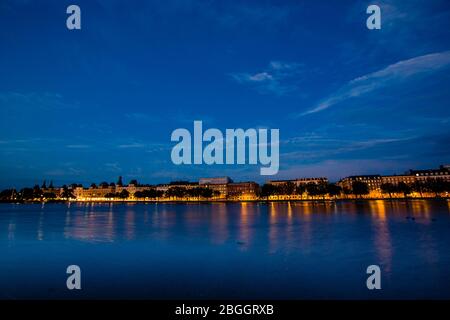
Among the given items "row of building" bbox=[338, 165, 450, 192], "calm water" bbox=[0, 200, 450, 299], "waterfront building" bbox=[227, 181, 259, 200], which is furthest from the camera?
"waterfront building" bbox=[227, 181, 259, 200]

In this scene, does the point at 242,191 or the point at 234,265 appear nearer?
the point at 234,265

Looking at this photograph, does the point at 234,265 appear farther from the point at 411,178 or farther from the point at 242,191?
the point at 411,178

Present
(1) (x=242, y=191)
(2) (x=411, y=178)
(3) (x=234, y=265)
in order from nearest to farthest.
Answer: (3) (x=234, y=265) < (2) (x=411, y=178) < (1) (x=242, y=191)

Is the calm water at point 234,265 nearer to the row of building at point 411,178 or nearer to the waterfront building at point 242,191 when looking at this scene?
the row of building at point 411,178

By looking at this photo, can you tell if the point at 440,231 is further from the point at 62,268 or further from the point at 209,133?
the point at 62,268

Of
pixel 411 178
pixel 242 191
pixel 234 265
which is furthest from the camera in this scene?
pixel 242 191

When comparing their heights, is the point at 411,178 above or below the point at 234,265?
above

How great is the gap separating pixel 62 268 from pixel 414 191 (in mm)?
166304

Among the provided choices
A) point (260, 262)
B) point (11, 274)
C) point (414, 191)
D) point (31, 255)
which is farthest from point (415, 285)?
point (414, 191)

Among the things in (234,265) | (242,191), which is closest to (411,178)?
(242,191)

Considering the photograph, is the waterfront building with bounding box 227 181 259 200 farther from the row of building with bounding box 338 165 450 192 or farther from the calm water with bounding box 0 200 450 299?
the calm water with bounding box 0 200 450 299

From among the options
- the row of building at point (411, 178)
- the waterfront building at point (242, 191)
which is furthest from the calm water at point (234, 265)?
the waterfront building at point (242, 191)

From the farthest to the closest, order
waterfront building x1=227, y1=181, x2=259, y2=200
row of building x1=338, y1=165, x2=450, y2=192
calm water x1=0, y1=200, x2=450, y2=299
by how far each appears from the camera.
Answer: waterfront building x1=227, y1=181, x2=259, y2=200 → row of building x1=338, y1=165, x2=450, y2=192 → calm water x1=0, y1=200, x2=450, y2=299

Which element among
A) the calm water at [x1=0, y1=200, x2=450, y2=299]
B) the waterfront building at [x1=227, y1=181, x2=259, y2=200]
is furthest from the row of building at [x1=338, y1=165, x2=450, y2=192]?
the calm water at [x1=0, y1=200, x2=450, y2=299]
